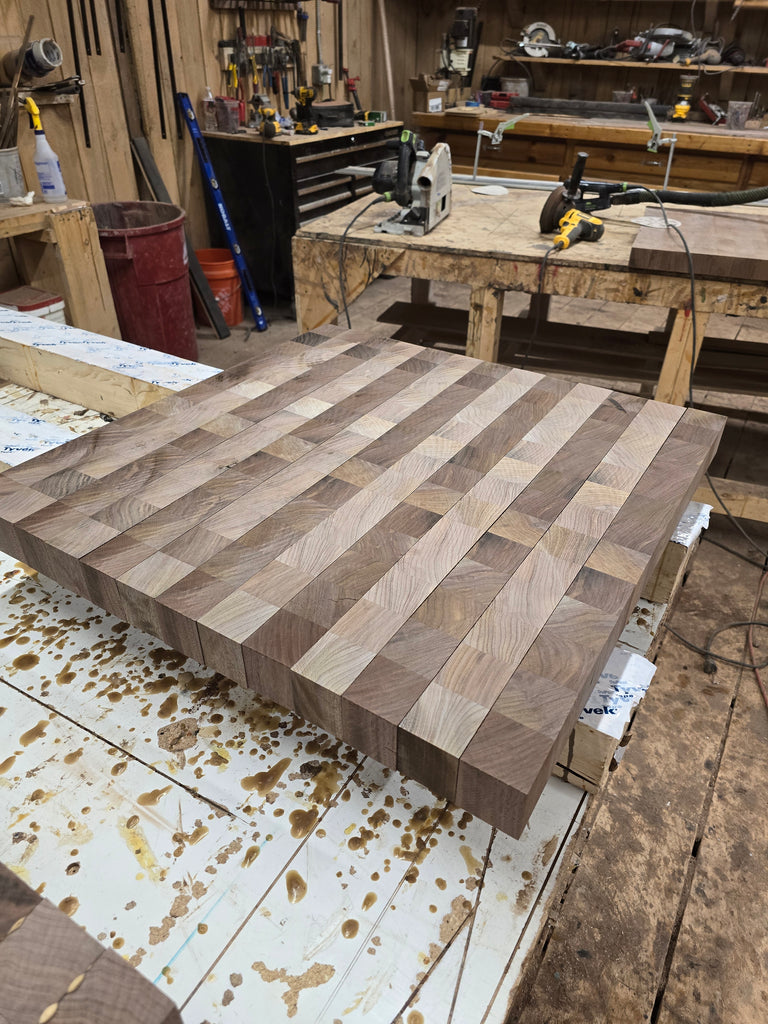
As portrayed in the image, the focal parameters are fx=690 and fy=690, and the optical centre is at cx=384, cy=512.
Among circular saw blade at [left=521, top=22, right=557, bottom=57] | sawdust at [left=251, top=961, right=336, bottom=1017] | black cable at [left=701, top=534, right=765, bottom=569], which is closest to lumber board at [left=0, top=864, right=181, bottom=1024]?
sawdust at [left=251, top=961, right=336, bottom=1017]

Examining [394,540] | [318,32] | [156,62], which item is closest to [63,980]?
[394,540]

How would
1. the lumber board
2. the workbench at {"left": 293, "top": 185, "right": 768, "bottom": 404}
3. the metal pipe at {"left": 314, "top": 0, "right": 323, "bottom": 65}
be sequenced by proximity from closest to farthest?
the lumber board, the workbench at {"left": 293, "top": 185, "right": 768, "bottom": 404}, the metal pipe at {"left": 314, "top": 0, "right": 323, "bottom": 65}

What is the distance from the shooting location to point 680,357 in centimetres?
203

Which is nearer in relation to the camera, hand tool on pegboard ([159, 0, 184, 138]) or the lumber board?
the lumber board

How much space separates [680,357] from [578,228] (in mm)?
524

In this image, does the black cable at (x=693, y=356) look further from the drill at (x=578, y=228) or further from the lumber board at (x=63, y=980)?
the lumber board at (x=63, y=980)

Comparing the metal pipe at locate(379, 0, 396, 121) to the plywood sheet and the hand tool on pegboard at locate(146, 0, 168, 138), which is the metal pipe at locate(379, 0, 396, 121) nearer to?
the hand tool on pegboard at locate(146, 0, 168, 138)

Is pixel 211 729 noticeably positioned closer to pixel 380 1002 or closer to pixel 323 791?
pixel 323 791

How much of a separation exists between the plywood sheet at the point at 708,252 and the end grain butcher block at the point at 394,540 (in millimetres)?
761

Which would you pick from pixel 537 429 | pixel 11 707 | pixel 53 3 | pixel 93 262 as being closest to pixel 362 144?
pixel 53 3

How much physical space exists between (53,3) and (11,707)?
3205mm

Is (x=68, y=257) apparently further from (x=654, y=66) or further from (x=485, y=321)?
(x=654, y=66)

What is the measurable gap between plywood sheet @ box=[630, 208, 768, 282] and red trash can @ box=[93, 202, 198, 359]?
198cm

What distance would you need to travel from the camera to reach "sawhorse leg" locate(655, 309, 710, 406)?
1.99 meters
